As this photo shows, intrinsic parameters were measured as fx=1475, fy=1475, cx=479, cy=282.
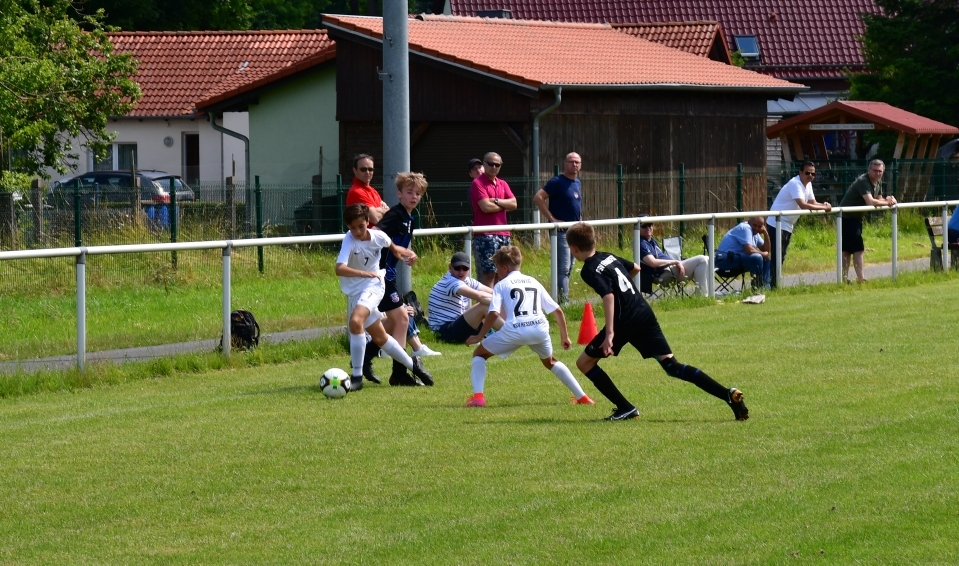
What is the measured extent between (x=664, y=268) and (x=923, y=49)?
2936 cm

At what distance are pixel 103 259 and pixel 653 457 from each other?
667 cm

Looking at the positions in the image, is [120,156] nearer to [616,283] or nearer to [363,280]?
[363,280]

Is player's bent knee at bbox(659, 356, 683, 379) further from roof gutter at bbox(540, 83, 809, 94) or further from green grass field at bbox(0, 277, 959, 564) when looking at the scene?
roof gutter at bbox(540, 83, 809, 94)

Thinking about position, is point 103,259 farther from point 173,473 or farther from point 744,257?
point 744,257

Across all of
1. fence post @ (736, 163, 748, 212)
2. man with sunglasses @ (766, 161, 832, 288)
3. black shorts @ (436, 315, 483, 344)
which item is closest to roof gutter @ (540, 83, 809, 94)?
fence post @ (736, 163, 748, 212)

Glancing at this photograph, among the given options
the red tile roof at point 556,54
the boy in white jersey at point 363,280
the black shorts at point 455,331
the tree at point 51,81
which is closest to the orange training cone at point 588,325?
the black shorts at point 455,331

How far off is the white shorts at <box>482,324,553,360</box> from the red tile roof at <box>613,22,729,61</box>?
27587mm

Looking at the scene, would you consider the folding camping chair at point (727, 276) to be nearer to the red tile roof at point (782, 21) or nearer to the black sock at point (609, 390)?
the black sock at point (609, 390)

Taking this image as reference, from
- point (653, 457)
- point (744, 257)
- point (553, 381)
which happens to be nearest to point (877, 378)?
point (553, 381)

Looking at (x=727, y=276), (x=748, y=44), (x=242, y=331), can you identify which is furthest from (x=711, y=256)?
(x=748, y=44)

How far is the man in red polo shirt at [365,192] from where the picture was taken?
42.6 feet

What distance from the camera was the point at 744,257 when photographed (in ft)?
63.1

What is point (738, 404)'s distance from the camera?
9.48 metres

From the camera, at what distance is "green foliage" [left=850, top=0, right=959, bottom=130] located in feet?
145
